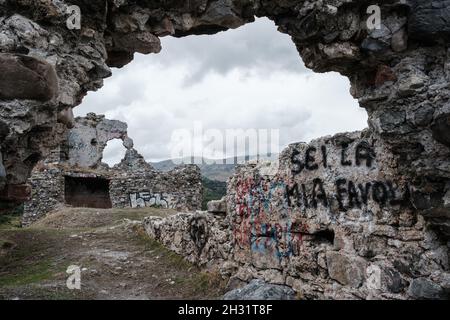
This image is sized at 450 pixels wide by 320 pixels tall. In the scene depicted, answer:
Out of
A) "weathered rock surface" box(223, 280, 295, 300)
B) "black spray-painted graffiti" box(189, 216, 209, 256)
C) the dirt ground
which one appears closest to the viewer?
"weathered rock surface" box(223, 280, 295, 300)

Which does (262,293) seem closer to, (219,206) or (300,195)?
(300,195)

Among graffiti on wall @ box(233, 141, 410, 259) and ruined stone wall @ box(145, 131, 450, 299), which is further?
graffiti on wall @ box(233, 141, 410, 259)

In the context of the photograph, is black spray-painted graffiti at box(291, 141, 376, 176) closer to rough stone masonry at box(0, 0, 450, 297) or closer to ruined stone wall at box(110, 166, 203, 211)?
rough stone masonry at box(0, 0, 450, 297)

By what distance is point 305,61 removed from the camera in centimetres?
475

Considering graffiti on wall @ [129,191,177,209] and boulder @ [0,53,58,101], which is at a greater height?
boulder @ [0,53,58,101]

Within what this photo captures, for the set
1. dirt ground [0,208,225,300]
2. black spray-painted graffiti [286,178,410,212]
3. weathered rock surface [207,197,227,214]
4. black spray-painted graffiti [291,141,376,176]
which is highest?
black spray-painted graffiti [291,141,376,176]

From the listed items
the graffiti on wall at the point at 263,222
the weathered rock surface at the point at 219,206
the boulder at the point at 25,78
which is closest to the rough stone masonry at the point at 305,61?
the boulder at the point at 25,78

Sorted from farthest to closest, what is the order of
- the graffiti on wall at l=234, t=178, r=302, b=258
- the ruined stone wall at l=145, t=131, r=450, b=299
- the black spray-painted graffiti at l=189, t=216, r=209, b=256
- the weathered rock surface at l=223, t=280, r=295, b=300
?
the black spray-painted graffiti at l=189, t=216, r=209, b=256
the graffiti on wall at l=234, t=178, r=302, b=258
the weathered rock surface at l=223, t=280, r=295, b=300
the ruined stone wall at l=145, t=131, r=450, b=299

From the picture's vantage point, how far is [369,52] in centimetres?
410

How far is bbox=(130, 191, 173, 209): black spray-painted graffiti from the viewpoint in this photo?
15.4m

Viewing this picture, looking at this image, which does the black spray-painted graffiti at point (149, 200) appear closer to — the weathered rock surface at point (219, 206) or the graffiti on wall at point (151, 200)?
the graffiti on wall at point (151, 200)

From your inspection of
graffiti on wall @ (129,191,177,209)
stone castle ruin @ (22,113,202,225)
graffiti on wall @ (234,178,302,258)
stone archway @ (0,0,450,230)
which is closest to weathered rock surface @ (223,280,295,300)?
graffiti on wall @ (234,178,302,258)
